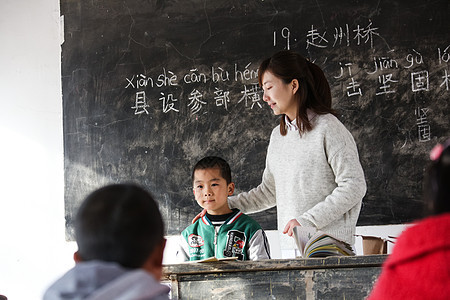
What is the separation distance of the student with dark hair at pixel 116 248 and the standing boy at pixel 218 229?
57.8 inches

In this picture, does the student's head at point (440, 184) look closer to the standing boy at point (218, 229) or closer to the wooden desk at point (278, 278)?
the wooden desk at point (278, 278)

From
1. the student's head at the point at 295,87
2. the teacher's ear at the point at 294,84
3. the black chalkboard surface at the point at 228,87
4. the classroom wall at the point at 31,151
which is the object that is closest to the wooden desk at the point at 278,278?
the student's head at the point at 295,87

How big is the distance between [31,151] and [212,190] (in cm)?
191

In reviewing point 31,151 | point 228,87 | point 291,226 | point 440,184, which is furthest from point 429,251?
point 31,151

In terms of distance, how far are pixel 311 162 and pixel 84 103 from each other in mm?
2055

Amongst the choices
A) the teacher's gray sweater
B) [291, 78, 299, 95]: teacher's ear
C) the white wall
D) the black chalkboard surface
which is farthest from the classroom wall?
[291, 78, 299, 95]: teacher's ear

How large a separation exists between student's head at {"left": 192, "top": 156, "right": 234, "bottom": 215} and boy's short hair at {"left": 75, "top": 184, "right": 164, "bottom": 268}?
161 centimetres

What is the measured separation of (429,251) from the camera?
3.11ft

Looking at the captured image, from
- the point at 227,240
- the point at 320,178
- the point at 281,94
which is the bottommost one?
the point at 227,240

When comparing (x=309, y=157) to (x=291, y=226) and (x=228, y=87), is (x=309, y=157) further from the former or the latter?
(x=228, y=87)

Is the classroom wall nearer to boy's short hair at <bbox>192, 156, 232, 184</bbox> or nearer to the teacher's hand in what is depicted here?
boy's short hair at <bbox>192, 156, 232, 184</bbox>

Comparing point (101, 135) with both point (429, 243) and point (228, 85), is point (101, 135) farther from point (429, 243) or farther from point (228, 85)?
point (429, 243)

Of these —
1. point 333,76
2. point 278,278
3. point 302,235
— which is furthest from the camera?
point 333,76

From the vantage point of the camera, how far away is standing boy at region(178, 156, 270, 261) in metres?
2.52
